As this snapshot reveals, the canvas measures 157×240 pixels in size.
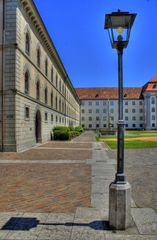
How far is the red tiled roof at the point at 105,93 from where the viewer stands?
101 metres

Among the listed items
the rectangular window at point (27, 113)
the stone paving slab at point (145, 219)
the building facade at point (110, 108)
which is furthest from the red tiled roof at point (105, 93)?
the stone paving slab at point (145, 219)

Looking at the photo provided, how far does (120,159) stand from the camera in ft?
14.8

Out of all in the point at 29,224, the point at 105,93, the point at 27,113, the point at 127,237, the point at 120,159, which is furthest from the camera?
the point at 105,93

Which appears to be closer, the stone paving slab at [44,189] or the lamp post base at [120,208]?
the lamp post base at [120,208]

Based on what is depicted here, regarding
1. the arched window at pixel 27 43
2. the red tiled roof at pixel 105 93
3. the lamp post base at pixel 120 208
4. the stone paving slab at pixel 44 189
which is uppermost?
the red tiled roof at pixel 105 93

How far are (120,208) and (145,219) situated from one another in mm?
736

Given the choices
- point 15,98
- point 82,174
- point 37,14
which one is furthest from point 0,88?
point 82,174

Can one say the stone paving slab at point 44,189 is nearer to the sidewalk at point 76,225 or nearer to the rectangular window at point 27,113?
the sidewalk at point 76,225

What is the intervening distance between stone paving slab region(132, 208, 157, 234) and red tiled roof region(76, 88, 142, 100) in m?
97.0

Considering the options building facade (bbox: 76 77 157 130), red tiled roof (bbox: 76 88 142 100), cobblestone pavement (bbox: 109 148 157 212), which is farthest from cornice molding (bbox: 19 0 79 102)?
red tiled roof (bbox: 76 88 142 100)

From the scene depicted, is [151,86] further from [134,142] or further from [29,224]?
[29,224]

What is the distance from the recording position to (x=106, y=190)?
22.6 ft

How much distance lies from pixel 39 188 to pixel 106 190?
185 cm

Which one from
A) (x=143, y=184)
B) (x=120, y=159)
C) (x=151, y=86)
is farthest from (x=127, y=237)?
(x=151, y=86)
